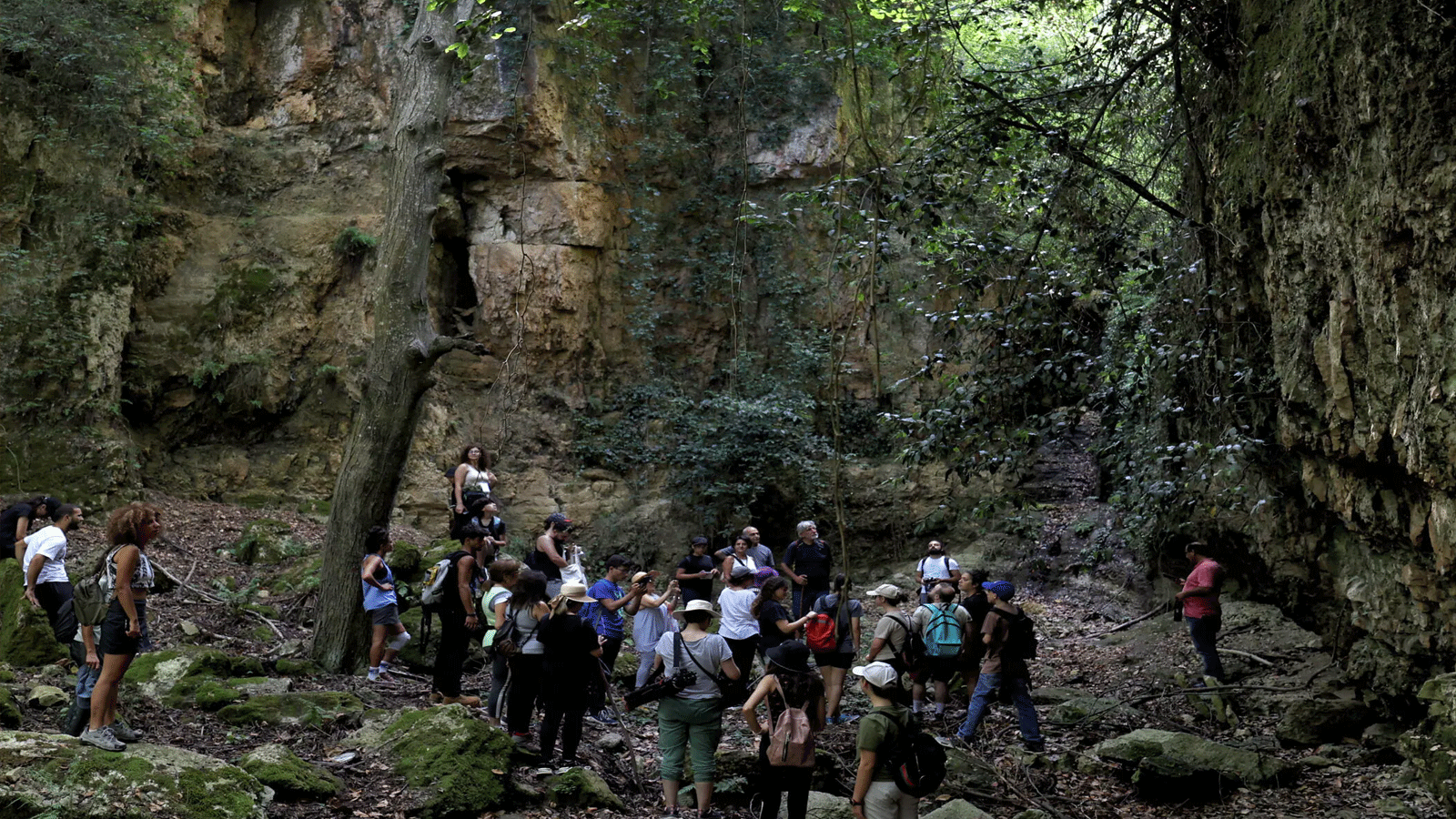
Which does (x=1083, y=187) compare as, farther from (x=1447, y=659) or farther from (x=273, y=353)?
(x=273, y=353)

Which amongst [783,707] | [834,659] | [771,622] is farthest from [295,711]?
[834,659]

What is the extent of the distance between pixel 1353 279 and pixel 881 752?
462 centimetres

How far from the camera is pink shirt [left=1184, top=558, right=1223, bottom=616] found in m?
10.7

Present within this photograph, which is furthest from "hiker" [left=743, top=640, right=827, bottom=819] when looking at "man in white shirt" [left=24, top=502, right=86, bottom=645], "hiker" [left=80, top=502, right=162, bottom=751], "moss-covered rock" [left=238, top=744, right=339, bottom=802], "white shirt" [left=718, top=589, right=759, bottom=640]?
"man in white shirt" [left=24, top=502, right=86, bottom=645]

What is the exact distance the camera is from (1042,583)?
16938 mm

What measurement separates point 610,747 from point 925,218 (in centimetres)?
589

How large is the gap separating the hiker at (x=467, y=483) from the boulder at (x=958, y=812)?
19.0 feet

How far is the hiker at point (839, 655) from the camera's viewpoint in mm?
9688

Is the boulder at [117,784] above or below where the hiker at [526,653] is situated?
below

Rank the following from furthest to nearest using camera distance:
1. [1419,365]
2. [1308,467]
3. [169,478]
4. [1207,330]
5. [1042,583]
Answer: [1042,583], [169,478], [1207,330], [1308,467], [1419,365]

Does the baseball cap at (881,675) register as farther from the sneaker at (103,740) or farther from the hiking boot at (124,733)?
the hiking boot at (124,733)

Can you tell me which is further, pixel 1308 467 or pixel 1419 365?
pixel 1308 467

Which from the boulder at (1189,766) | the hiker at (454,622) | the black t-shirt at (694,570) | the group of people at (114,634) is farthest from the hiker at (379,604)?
the boulder at (1189,766)

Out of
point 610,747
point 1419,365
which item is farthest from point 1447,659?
point 610,747
